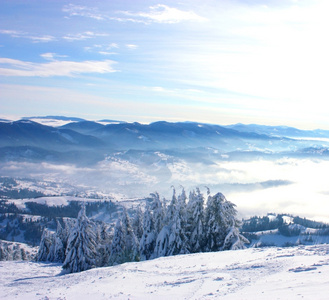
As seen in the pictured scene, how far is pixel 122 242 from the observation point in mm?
40594

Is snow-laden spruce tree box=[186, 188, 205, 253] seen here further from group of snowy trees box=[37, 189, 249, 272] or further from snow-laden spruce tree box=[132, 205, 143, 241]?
snow-laden spruce tree box=[132, 205, 143, 241]

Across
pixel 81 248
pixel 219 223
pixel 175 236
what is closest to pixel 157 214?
pixel 175 236

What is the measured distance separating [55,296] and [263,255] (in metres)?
15.4

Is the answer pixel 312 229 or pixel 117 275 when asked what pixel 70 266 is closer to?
pixel 117 275

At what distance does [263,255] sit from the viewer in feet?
73.7

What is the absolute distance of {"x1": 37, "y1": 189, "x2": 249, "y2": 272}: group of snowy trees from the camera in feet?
109

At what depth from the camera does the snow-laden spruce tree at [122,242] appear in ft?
128

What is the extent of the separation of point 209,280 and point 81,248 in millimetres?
25377

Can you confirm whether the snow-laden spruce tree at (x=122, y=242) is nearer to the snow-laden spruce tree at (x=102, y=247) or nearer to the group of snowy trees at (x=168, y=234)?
the group of snowy trees at (x=168, y=234)

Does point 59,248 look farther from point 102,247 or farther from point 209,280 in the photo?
point 209,280

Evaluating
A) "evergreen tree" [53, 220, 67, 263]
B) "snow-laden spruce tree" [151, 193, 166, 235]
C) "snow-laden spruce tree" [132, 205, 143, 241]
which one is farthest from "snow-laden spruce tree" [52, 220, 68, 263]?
"snow-laden spruce tree" [151, 193, 166, 235]

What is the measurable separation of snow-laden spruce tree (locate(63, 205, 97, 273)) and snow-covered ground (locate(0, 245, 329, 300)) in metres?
14.0

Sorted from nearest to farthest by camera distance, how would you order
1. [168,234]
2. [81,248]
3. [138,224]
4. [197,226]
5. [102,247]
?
[197,226] < [168,234] < [81,248] < [102,247] < [138,224]

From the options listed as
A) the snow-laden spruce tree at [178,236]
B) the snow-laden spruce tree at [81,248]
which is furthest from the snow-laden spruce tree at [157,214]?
the snow-laden spruce tree at [81,248]
